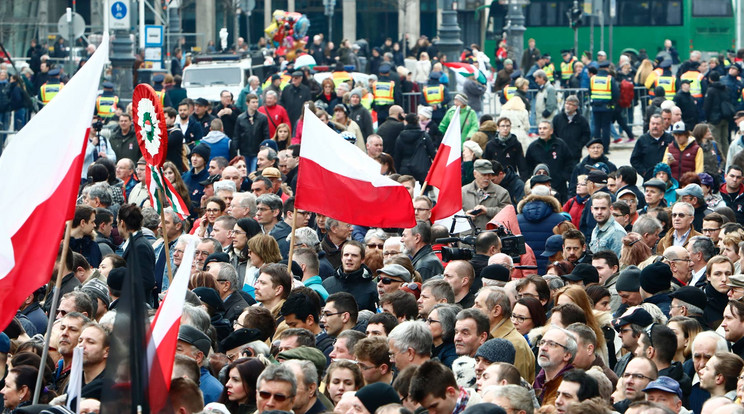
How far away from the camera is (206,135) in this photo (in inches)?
769

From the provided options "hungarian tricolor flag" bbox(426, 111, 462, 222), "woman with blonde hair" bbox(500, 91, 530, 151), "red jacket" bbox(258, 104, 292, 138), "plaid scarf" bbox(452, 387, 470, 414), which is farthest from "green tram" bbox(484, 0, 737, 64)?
"plaid scarf" bbox(452, 387, 470, 414)

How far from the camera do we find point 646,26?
135 feet

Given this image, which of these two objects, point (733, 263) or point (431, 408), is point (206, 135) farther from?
point (431, 408)

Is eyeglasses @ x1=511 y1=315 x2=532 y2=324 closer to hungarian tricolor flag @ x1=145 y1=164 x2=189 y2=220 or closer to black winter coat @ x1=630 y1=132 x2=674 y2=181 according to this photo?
hungarian tricolor flag @ x1=145 y1=164 x2=189 y2=220

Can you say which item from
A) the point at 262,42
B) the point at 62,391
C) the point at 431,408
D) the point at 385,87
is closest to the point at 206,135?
the point at 385,87

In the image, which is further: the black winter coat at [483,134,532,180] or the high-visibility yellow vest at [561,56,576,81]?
the high-visibility yellow vest at [561,56,576,81]

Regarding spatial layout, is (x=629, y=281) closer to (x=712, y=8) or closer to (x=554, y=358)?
(x=554, y=358)

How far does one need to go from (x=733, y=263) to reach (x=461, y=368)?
356 centimetres

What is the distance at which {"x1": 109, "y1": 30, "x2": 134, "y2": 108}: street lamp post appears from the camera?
2719 centimetres

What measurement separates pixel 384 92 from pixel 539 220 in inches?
470

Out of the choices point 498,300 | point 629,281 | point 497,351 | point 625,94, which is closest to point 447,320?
point 498,300

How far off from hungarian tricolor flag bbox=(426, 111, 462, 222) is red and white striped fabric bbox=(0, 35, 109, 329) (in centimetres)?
524

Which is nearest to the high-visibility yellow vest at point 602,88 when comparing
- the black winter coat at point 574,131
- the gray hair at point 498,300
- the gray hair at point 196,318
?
the black winter coat at point 574,131

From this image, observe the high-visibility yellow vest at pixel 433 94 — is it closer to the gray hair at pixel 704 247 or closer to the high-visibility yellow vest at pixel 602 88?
the high-visibility yellow vest at pixel 602 88
